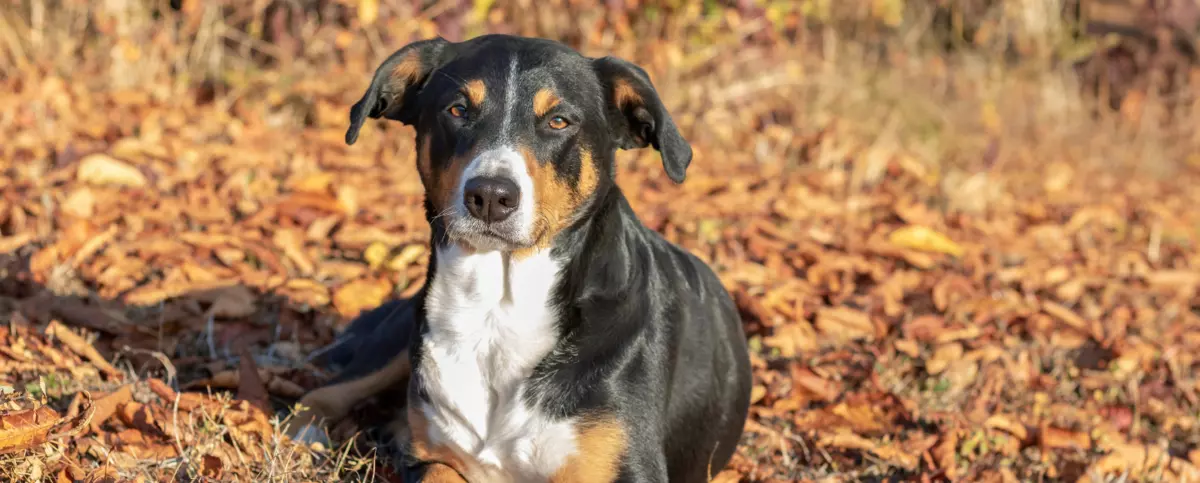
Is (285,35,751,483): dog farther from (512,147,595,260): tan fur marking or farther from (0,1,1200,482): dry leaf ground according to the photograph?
(0,1,1200,482): dry leaf ground

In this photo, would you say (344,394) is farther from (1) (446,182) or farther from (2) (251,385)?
(1) (446,182)

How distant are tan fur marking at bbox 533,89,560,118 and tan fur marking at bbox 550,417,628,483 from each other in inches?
35.9

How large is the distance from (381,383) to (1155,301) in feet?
15.6

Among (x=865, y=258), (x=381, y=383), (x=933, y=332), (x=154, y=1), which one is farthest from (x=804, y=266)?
(x=154, y=1)

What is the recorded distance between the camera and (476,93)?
3.56 metres

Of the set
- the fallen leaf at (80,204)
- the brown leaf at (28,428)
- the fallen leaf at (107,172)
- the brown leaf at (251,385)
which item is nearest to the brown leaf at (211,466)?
the brown leaf at (28,428)

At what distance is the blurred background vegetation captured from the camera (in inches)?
343

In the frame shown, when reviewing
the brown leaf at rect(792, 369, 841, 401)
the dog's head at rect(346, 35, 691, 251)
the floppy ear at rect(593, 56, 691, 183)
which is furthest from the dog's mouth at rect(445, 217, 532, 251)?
the brown leaf at rect(792, 369, 841, 401)

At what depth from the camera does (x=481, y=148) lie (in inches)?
136

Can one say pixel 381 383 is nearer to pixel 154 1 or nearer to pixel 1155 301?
pixel 1155 301

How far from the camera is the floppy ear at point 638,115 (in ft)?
12.0

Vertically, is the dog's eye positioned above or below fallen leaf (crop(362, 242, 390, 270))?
above

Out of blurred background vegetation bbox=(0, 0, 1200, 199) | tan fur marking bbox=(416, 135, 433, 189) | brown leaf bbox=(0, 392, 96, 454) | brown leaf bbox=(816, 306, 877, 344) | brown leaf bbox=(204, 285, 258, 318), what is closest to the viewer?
brown leaf bbox=(0, 392, 96, 454)

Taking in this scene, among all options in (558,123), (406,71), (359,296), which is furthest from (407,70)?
(359,296)
